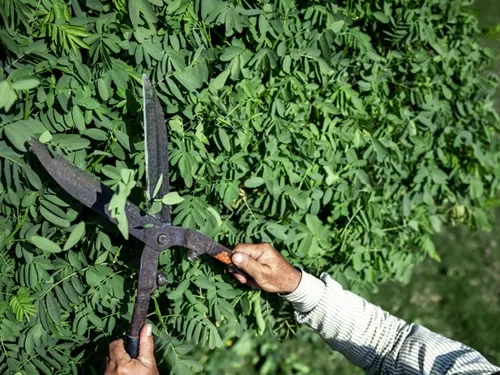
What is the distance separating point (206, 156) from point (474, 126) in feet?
5.62

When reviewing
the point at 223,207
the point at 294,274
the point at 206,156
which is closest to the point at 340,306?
the point at 294,274

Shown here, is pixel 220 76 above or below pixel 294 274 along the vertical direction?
above

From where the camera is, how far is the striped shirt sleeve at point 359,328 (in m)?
2.74

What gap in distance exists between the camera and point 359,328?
283 cm

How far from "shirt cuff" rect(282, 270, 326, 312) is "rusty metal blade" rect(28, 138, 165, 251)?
779mm

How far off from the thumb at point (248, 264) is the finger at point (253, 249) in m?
0.04

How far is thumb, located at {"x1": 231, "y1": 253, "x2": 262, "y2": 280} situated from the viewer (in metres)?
2.45

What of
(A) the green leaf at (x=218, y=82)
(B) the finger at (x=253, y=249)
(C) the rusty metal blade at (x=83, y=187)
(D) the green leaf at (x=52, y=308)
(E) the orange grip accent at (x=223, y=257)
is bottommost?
(D) the green leaf at (x=52, y=308)

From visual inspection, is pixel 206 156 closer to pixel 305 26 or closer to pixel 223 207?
pixel 223 207

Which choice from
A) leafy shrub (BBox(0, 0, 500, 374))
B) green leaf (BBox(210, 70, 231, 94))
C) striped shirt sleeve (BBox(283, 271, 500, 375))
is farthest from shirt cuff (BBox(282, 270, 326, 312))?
green leaf (BBox(210, 70, 231, 94))

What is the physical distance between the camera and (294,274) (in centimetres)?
274

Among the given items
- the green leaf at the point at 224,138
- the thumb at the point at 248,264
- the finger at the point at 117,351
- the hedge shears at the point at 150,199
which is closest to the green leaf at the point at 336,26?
the green leaf at the point at 224,138

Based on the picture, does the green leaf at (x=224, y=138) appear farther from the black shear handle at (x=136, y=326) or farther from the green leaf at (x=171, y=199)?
the black shear handle at (x=136, y=326)

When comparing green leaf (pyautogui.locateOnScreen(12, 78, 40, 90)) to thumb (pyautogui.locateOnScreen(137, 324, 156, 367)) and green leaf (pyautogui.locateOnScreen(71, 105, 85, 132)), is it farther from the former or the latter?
thumb (pyautogui.locateOnScreen(137, 324, 156, 367))
